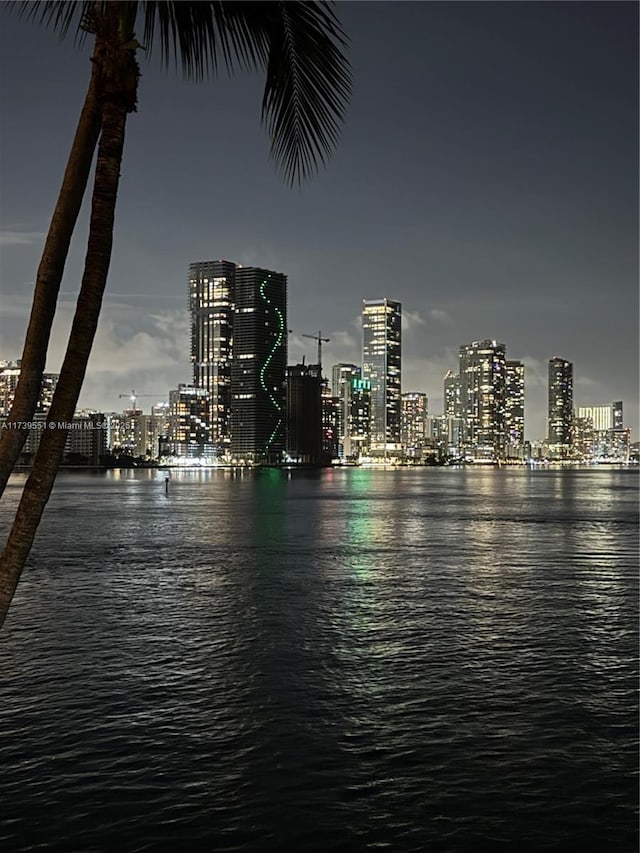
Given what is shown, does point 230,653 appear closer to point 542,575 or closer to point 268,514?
point 542,575

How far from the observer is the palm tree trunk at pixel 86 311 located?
5285 millimetres

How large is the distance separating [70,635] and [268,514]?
52703 millimetres

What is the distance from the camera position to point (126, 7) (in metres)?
4.97

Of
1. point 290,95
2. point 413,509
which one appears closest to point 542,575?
point 290,95

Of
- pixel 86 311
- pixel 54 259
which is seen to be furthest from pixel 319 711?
pixel 54 259

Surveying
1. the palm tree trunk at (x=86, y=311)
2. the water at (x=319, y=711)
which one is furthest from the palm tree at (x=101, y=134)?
the water at (x=319, y=711)

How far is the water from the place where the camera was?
412 inches

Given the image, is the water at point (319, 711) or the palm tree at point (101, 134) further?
the water at point (319, 711)

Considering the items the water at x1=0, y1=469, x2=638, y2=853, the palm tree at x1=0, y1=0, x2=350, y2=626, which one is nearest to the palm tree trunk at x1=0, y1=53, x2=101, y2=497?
the palm tree at x1=0, y1=0, x2=350, y2=626

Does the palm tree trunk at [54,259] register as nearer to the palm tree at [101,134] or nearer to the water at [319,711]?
the palm tree at [101,134]

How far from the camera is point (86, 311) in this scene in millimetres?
5363

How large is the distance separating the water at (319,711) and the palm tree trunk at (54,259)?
6.23 metres

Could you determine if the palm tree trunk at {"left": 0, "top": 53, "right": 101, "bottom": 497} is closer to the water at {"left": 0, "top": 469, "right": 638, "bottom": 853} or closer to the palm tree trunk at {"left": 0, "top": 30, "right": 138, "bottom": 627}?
the palm tree trunk at {"left": 0, "top": 30, "right": 138, "bottom": 627}

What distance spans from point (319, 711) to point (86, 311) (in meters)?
11.1
